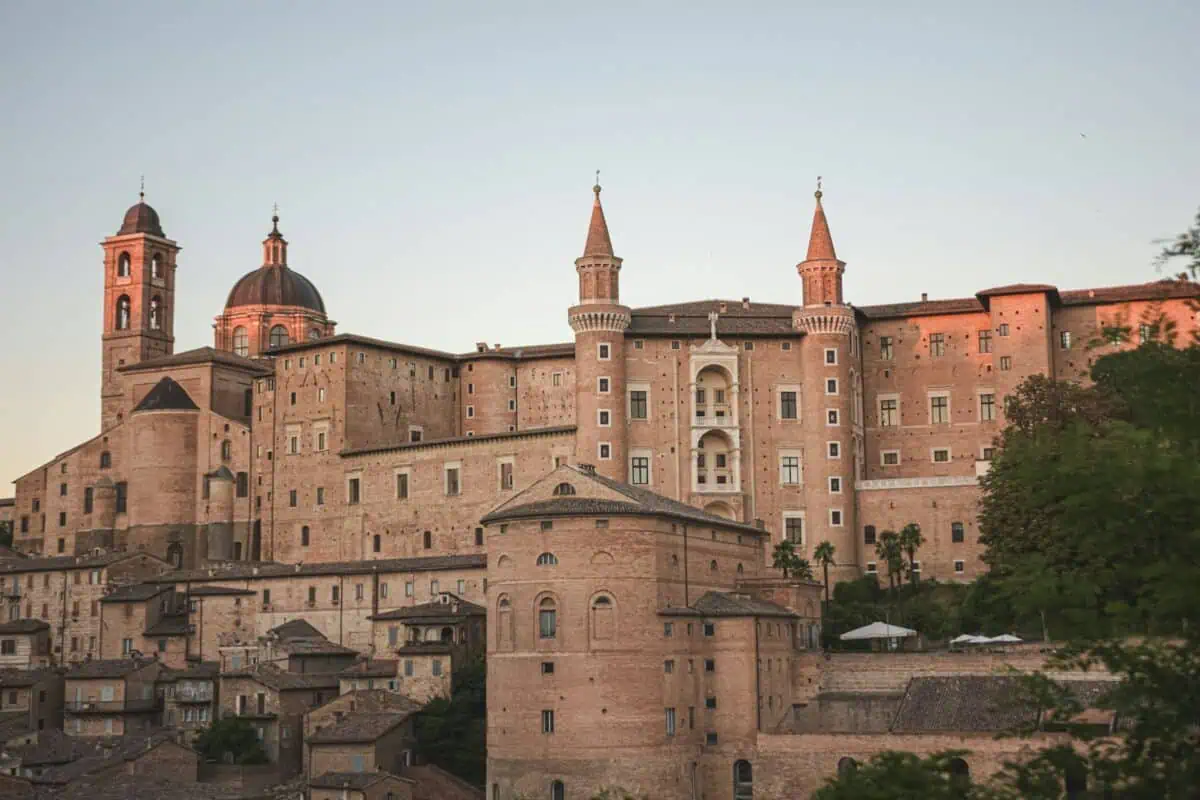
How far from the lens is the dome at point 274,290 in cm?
10031

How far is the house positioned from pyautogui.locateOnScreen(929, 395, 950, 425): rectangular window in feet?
89.5

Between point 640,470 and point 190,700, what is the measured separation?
19561mm

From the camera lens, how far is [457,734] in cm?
5481

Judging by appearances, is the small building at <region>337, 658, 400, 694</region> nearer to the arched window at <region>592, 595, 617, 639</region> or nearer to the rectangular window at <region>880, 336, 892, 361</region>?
the arched window at <region>592, 595, 617, 639</region>

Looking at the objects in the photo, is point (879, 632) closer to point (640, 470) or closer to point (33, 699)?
point (640, 470)

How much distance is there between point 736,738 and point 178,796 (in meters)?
16.3

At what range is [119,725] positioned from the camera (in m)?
61.2

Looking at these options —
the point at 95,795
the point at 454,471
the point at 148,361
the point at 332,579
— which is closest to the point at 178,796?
the point at 95,795

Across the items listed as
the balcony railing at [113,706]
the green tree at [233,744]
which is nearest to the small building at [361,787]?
the green tree at [233,744]

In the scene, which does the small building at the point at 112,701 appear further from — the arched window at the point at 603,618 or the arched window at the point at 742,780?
the arched window at the point at 742,780

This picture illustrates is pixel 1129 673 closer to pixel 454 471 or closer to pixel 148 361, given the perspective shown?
pixel 454 471

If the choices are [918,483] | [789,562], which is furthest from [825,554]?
[918,483]

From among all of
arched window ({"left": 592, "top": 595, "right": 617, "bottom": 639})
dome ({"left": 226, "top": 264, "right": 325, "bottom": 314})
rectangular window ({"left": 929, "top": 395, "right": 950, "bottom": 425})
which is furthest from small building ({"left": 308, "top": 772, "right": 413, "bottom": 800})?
dome ({"left": 226, "top": 264, "right": 325, "bottom": 314})

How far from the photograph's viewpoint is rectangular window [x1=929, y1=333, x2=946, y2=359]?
2884 inches
